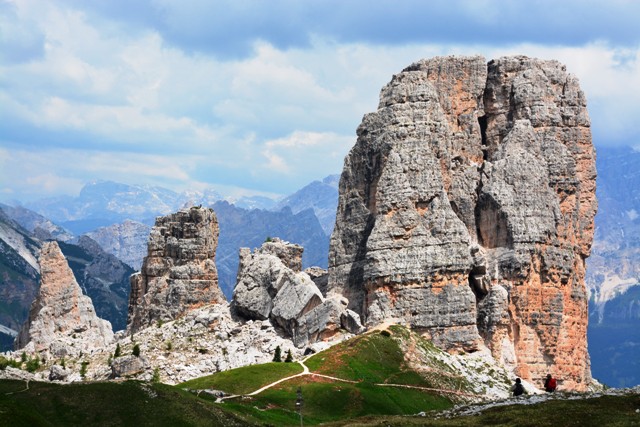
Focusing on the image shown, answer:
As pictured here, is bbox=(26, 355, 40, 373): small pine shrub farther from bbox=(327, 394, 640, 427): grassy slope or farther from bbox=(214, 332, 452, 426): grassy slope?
bbox=(327, 394, 640, 427): grassy slope

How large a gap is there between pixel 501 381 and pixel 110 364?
146 feet

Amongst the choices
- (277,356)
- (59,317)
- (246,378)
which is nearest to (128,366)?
(277,356)

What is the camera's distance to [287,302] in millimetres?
135125

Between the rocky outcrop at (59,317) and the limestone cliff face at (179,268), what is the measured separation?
7112 millimetres

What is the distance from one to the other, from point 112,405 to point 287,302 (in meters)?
53.7

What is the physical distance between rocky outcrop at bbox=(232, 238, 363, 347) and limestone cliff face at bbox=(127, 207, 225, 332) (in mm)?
5114

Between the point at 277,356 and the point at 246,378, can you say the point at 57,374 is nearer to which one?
the point at 277,356

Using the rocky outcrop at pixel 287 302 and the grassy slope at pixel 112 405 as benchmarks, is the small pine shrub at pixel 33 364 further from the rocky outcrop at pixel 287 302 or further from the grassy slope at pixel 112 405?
the grassy slope at pixel 112 405

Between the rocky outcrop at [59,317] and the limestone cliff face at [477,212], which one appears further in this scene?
the rocky outcrop at [59,317]

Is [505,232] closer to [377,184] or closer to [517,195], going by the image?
[517,195]

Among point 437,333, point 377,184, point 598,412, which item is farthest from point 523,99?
point 598,412

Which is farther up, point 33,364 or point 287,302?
point 287,302

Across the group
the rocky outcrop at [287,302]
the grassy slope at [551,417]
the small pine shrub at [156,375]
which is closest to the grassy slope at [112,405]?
the grassy slope at [551,417]

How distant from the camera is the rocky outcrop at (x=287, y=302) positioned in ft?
433
